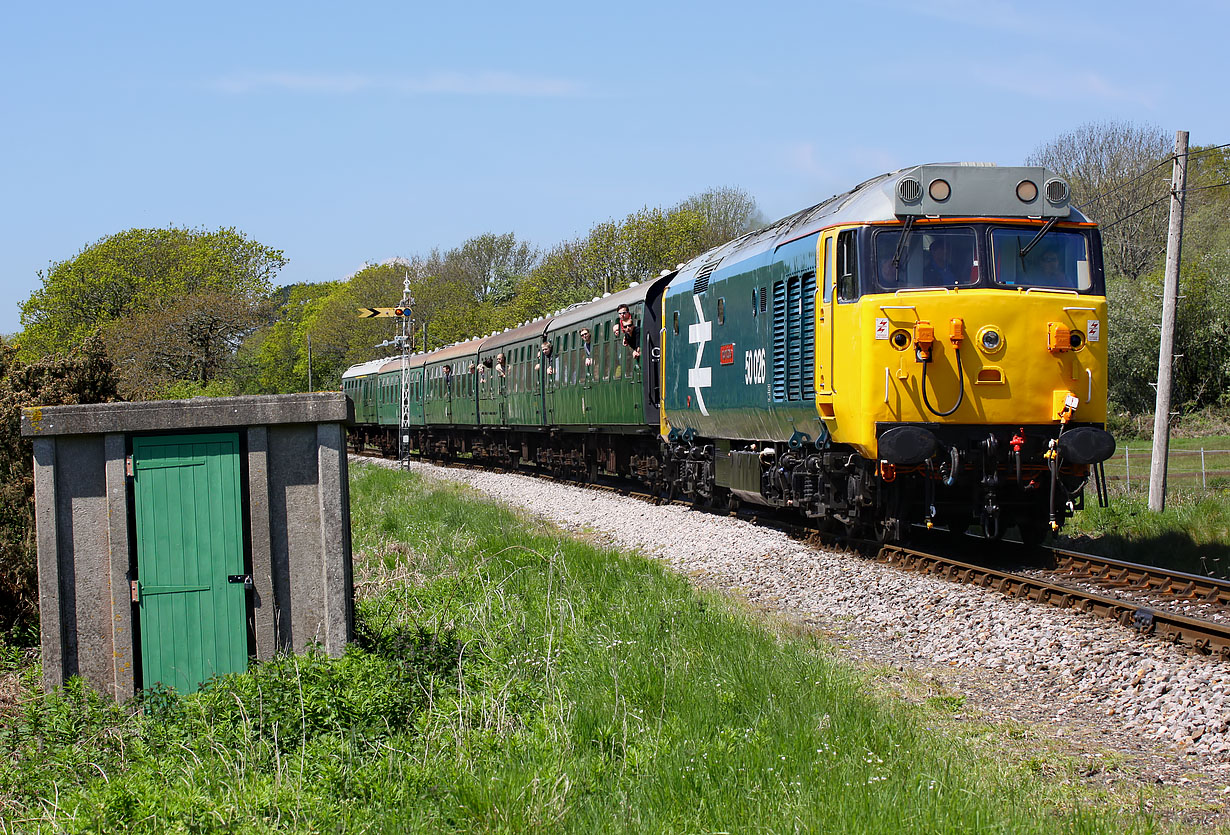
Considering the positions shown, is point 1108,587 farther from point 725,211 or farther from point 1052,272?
point 725,211

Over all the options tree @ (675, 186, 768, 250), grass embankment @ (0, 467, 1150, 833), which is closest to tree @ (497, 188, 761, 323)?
tree @ (675, 186, 768, 250)

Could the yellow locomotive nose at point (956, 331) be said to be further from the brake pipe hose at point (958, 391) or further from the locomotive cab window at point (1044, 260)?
the locomotive cab window at point (1044, 260)

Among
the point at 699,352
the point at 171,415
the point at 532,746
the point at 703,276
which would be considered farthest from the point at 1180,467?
the point at 171,415

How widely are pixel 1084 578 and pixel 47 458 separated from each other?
341 inches

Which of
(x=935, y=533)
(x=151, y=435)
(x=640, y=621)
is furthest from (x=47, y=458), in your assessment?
(x=935, y=533)

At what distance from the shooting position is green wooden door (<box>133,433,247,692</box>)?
685 cm

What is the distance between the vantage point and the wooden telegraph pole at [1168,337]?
16656mm

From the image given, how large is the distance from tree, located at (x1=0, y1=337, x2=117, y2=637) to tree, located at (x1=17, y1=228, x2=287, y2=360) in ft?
151

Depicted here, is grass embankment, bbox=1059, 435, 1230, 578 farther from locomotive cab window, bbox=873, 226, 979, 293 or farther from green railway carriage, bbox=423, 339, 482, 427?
green railway carriage, bbox=423, 339, 482, 427

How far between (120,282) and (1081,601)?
2259 inches

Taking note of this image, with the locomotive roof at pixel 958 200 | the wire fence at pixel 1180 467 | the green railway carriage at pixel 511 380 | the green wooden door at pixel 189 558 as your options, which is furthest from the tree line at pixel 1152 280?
the green wooden door at pixel 189 558

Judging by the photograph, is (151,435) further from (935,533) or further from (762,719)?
(935,533)

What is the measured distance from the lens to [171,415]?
267 inches

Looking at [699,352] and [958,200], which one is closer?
[958,200]
